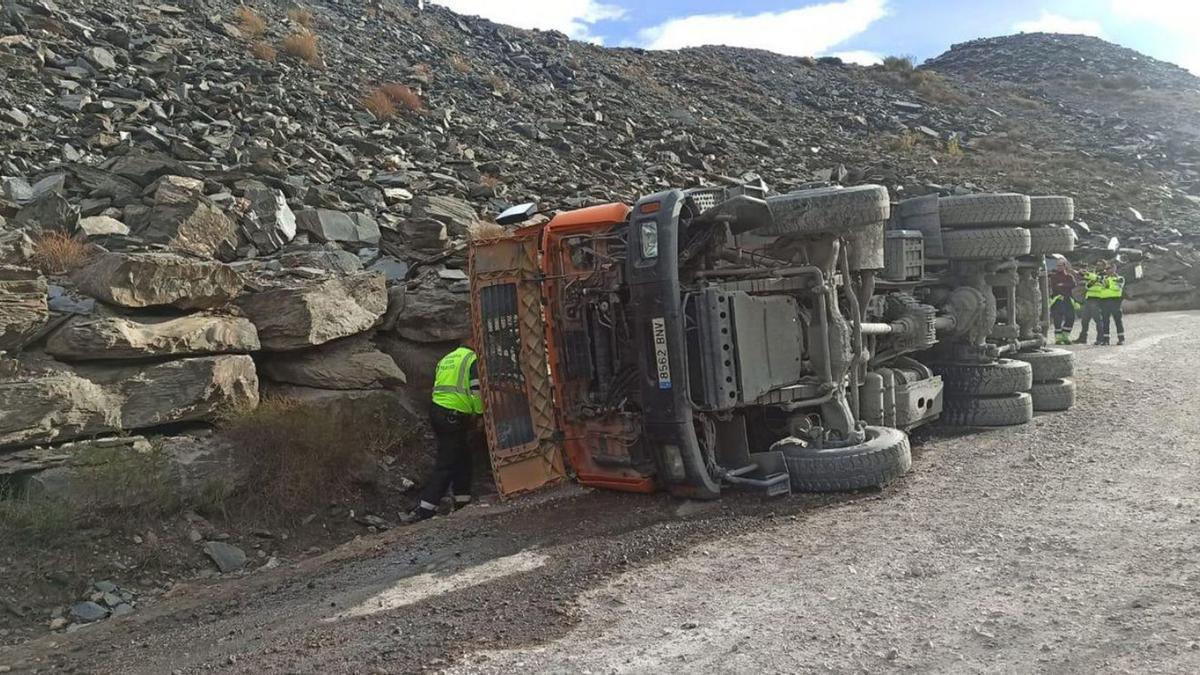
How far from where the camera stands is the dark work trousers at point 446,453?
6746 millimetres

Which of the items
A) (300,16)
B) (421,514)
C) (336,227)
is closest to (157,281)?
(421,514)

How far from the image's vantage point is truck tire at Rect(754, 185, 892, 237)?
5684 millimetres

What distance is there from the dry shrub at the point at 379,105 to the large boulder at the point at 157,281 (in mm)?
8744

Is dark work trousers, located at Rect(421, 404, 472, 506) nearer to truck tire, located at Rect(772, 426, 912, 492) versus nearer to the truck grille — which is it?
the truck grille

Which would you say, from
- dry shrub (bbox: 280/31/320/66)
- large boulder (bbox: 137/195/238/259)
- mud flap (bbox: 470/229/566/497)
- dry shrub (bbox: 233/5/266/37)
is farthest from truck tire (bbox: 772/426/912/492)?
dry shrub (bbox: 233/5/266/37)

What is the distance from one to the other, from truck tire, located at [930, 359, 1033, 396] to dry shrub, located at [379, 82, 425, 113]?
1151cm

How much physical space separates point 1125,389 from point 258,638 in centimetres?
879

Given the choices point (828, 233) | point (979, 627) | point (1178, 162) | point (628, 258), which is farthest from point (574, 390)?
point (1178, 162)

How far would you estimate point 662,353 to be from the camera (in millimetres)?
5340

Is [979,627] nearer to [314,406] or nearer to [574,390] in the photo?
[574,390]

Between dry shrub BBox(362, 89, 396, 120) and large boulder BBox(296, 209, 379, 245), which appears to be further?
dry shrub BBox(362, 89, 396, 120)

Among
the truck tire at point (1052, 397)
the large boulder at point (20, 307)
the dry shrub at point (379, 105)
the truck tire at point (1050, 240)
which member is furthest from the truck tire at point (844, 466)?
the dry shrub at point (379, 105)

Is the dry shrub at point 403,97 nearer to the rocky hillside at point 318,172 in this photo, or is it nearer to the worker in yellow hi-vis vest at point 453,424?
the rocky hillside at point 318,172

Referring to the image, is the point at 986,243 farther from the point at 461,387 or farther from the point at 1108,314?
the point at 1108,314
